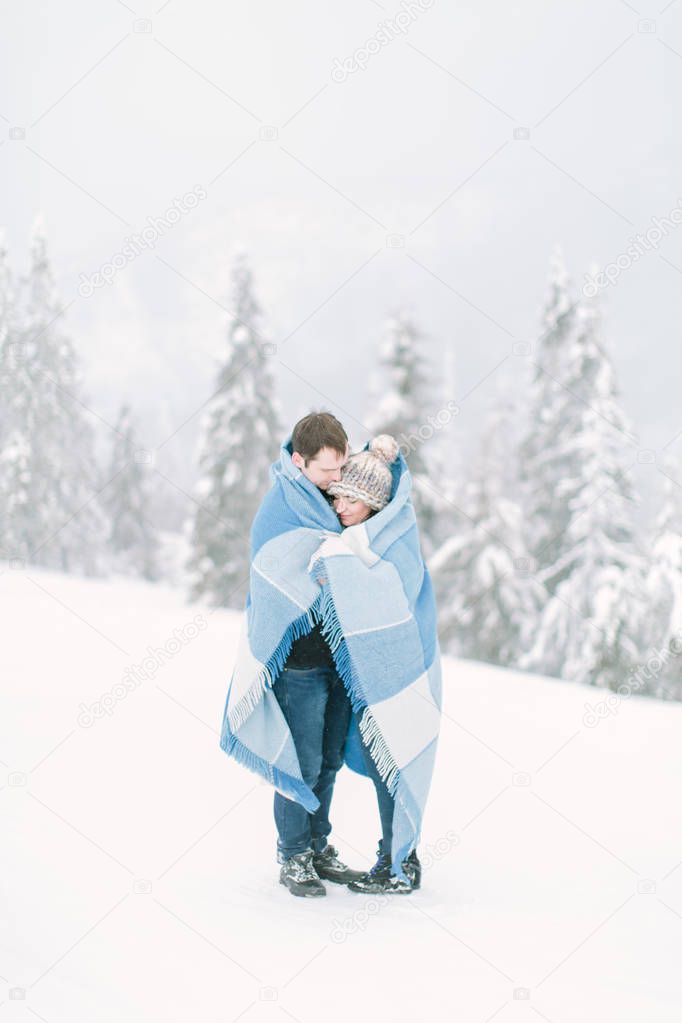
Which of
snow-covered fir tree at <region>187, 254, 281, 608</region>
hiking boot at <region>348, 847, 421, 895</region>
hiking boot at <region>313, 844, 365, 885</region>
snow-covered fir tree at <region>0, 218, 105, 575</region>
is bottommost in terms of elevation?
snow-covered fir tree at <region>0, 218, 105, 575</region>

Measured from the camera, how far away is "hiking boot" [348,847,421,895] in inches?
171

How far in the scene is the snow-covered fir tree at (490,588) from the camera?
69.3 ft

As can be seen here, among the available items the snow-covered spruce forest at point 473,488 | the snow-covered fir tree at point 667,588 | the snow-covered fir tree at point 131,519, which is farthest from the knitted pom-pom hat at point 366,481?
the snow-covered fir tree at point 131,519

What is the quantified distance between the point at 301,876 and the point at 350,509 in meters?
1.59

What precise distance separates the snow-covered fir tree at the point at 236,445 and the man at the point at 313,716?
18.3 metres

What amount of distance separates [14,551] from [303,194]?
11928 cm

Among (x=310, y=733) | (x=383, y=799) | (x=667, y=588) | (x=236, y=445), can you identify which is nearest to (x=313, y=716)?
(x=310, y=733)

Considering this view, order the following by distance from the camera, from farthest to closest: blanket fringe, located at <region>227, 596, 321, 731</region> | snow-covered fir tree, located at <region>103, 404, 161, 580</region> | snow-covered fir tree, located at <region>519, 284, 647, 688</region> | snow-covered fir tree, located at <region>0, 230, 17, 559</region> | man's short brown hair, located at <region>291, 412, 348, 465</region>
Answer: snow-covered fir tree, located at <region>103, 404, 161, 580</region>, snow-covered fir tree, located at <region>0, 230, 17, 559</region>, snow-covered fir tree, located at <region>519, 284, 647, 688</region>, blanket fringe, located at <region>227, 596, 321, 731</region>, man's short brown hair, located at <region>291, 412, 348, 465</region>

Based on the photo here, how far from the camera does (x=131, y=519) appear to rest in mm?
32844

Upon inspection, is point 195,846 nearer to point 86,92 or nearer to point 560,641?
point 560,641

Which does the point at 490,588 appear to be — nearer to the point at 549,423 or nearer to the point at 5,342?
the point at 549,423

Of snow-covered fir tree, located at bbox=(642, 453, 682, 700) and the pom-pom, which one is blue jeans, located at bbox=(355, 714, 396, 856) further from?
snow-covered fir tree, located at bbox=(642, 453, 682, 700)

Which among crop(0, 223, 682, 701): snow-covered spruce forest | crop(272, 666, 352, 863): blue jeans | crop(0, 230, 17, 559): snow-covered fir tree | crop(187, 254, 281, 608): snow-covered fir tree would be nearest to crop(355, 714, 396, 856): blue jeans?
crop(272, 666, 352, 863): blue jeans

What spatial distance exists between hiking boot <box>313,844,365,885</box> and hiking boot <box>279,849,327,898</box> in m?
0.13
